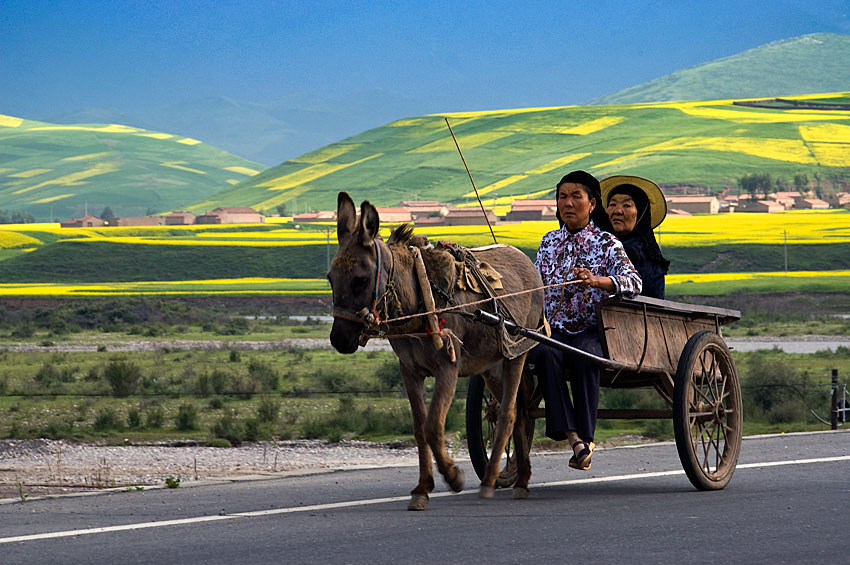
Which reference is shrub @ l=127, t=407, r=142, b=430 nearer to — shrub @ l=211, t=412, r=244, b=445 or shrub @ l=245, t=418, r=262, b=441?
shrub @ l=211, t=412, r=244, b=445

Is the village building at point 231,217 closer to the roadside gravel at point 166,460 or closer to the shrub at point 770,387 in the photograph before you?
the shrub at point 770,387

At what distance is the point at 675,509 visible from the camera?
9656 mm

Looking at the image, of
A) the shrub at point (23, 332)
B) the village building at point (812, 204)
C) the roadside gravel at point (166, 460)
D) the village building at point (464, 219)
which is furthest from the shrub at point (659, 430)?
the village building at point (812, 204)

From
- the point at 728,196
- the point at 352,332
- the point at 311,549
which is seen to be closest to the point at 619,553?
the point at 311,549

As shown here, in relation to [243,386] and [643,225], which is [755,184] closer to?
[243,386]

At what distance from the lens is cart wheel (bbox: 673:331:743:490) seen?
422 inches

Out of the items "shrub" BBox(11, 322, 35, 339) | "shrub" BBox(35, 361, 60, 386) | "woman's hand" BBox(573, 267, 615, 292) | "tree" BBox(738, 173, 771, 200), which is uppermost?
"tree" BBox(738, 173, 771, 200)

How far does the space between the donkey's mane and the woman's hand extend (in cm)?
138

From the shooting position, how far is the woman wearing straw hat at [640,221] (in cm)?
1182

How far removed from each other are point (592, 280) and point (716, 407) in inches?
77.6

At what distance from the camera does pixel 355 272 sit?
926cm

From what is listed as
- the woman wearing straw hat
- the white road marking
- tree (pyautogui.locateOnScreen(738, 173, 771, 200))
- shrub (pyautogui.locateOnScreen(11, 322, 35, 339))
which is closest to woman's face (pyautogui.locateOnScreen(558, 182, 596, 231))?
the woman wearing straw hat

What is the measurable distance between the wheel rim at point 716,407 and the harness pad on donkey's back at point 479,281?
5.25 ft

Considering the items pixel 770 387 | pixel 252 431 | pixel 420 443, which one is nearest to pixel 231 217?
pixel 770 387
